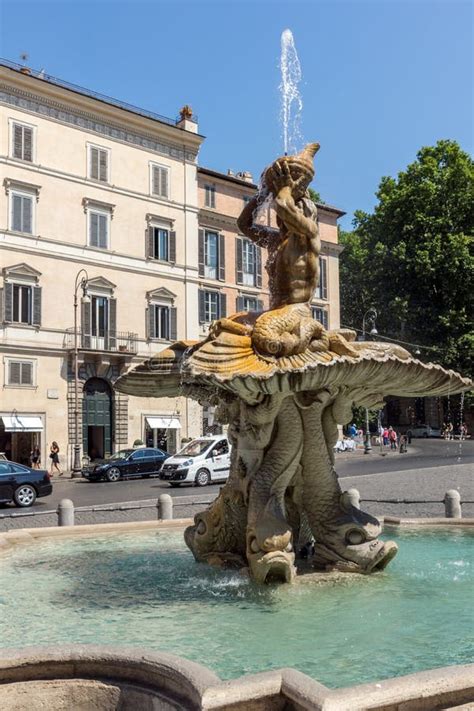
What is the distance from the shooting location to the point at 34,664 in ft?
12.4

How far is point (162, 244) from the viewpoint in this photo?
1414 inches

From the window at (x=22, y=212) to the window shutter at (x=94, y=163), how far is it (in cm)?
349

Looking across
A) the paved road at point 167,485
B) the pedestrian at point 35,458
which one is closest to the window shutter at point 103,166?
the pedestrian at point 35,458

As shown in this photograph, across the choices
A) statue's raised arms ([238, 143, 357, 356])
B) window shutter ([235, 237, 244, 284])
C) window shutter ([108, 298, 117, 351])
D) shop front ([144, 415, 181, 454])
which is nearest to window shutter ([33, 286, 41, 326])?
window shutter ([108, 298, 117, 351])

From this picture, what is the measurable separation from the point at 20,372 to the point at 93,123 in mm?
11828

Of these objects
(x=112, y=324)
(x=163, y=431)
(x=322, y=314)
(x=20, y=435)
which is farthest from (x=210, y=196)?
(x=20, y=435)

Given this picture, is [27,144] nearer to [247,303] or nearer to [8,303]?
[8,303]

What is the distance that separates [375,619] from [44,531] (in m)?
5.27

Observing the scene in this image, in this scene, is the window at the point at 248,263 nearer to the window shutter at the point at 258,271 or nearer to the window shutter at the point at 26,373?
the window shutter at the point at 258,271

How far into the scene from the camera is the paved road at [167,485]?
1917 cm

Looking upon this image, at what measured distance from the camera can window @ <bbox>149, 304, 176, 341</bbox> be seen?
35000mm

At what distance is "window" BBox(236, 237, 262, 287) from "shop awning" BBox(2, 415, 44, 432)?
1412cm

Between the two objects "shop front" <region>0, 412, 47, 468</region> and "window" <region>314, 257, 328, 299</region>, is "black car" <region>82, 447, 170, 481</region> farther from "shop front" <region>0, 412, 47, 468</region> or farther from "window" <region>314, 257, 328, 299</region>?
"window" <region>314, 257, 328, 299</region>

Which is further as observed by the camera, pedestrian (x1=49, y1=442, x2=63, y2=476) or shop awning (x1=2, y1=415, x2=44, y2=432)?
pedestrian (x1=49, y1=442, x2=63, y2=476)
